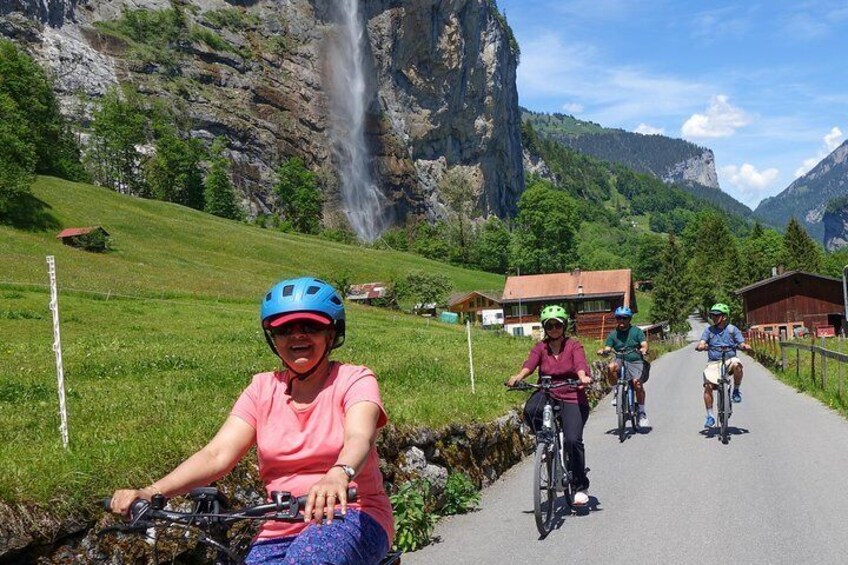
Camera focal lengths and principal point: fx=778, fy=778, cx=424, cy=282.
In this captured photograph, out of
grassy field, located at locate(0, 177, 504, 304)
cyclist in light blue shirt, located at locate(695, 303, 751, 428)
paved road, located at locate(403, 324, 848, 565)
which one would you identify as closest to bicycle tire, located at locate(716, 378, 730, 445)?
paved road, located at locate(403, 324, 848, 565)

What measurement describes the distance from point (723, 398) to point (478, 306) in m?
80.5

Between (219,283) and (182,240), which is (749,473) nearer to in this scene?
(219,283)

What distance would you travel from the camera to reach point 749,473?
9375 mm

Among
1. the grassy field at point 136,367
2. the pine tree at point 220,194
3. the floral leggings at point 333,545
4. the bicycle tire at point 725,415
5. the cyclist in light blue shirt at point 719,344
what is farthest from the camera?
the pine tree at point 220,194

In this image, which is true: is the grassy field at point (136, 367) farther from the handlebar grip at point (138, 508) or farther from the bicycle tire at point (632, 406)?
the handlebar grip at point (138, 508)

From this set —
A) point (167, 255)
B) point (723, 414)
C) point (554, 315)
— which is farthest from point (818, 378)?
point (167, 255)

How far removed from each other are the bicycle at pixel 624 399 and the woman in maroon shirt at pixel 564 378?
400cm

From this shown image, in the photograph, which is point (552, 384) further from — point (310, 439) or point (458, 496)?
point (310, 439)

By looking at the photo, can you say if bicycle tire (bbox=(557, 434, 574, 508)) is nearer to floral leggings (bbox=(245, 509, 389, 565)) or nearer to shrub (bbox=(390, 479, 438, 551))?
shrub (bbox=(390, 479, 438, 551))

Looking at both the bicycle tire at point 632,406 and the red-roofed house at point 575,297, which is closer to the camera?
the bicycle tire at point 632,406

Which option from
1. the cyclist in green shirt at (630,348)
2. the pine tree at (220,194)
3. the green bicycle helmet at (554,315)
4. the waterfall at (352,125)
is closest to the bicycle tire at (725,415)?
the cyclist in green shirt at (630,348)

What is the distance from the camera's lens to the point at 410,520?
7.11 metres

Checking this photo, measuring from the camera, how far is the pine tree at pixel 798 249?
11619 centimetres

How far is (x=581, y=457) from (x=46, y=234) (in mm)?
57143
